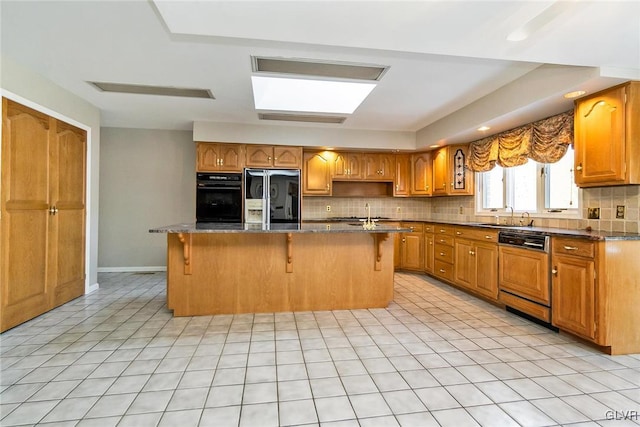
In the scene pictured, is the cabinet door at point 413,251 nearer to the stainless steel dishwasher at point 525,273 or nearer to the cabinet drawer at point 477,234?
the cabinet drawer at point 477,234

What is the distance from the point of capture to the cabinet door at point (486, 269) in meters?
3.57

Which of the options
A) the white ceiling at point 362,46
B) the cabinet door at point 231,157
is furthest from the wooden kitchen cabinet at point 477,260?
the cabinet door at point 231,157

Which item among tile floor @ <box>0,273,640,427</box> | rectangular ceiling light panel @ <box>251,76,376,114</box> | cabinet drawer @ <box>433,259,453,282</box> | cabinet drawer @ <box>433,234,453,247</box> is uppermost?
rectangular ceiling light panel @ <box>251,76,376,114</box>

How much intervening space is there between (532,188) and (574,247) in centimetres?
149

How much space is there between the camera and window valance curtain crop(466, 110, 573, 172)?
3.23 metres

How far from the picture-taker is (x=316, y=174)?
5.44 metres

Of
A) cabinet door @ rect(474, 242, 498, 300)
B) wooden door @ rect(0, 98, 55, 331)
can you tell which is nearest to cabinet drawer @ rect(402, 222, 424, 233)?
cabinet door @ rect(474, 242, 498, 300)

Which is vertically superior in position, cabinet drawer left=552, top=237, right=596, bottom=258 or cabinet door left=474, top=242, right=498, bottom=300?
cabinet drawer left=552, top=237, right=596, bottom=258

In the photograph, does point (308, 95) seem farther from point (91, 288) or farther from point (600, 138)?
point (91, 288)

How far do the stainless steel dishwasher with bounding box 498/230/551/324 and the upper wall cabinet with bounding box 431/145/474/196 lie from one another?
1553 millimetres

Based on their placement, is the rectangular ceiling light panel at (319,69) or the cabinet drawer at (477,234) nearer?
the rectangular ceiling light panel at (319,69)

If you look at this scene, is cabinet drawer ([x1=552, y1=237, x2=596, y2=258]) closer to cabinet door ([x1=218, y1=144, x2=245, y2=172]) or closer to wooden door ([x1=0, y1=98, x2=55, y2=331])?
cabinet door ([x1=218, y1=144, x2=245, y2=172])

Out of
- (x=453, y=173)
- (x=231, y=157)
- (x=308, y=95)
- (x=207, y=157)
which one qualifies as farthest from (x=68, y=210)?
(x=453, y=173)

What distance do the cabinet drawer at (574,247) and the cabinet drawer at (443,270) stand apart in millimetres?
1761
